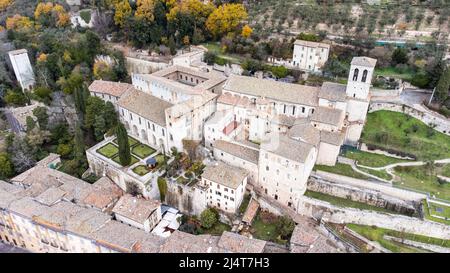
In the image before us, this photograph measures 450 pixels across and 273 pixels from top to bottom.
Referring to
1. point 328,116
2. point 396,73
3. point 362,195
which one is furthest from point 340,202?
point 396,73

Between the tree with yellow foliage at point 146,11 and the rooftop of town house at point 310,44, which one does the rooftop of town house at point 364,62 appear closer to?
the rooftop of town house at point 310,44

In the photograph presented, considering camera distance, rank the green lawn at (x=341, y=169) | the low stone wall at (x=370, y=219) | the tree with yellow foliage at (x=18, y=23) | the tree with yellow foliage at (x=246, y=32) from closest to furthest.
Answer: the low stone wall at (x=370, y=219), the green lawn at (x=341, y=169), the tree with yellow foliage at (x=246, y=32), the tree with yellow foliage at (x=18, y=23)

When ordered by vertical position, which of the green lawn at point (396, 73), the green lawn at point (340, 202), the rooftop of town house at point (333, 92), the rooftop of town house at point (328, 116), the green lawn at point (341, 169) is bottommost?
the green lawn at point (340, 202)

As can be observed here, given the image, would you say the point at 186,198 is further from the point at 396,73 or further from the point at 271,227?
the point at 396,73

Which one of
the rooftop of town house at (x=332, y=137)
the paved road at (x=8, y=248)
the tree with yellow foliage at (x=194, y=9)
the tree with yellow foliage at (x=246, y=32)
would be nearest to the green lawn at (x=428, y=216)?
the rooftop of town house at (x=332, y=137)

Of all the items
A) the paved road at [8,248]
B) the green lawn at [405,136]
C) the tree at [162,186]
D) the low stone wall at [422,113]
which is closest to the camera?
the paved road at [8,248]

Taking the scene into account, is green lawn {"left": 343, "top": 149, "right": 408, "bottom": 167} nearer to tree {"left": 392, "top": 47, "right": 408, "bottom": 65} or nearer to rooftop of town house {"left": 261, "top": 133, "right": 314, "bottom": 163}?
rooftop of town house {"left": 261, "top": 133, "right": 314, "bottom": 163}

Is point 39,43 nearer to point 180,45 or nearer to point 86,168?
point 180,45
